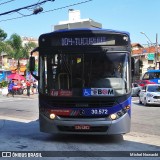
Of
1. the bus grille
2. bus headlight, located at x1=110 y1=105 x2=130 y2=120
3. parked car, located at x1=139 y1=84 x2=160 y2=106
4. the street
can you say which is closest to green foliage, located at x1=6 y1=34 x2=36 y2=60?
parked car, located at x1=139 y1=84 x2=160 y2=106

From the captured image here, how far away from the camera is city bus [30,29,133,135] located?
9797 mm

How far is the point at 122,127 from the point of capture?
9.90 m

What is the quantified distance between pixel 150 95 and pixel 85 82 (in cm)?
1600

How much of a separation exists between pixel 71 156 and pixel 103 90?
232cm

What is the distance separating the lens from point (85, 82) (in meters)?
9.93

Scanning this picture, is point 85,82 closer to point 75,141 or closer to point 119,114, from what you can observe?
point 119,114

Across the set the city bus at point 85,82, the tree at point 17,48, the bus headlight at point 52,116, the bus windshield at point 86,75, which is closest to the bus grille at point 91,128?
the city bus at point 85,82

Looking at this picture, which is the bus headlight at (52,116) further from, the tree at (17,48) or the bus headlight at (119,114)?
the tree at (17,48)

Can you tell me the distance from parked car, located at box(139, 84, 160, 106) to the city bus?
1509 centimetres

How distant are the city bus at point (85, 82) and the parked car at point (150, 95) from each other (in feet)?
49.5

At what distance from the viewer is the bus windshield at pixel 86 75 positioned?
32.5 feet

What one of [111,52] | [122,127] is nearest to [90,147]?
[122,127]

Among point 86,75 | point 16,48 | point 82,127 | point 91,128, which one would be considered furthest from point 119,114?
point 16,48

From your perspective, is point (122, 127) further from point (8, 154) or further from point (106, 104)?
point (8, 154)
